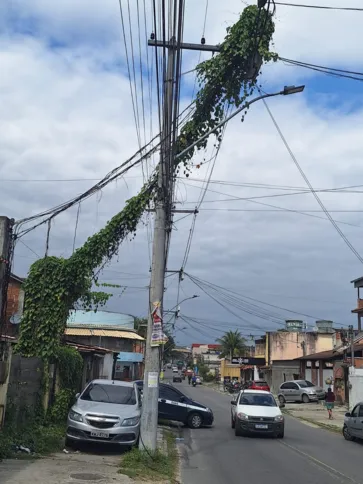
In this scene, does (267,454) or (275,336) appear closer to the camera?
(267,454)

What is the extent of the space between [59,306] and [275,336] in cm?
5928

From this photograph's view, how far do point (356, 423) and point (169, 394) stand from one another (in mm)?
6983

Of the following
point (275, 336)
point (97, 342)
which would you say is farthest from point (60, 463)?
point (275, 336)

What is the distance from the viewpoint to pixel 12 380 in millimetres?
13984

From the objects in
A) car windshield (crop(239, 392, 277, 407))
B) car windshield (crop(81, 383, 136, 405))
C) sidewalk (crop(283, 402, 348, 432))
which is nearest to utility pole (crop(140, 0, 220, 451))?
car windshield (crop(81, 383, 136, 405))

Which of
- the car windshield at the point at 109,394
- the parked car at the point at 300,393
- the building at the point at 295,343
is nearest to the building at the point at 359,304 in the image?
the parked car at the point at 300,393

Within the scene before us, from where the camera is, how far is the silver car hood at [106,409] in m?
13.1

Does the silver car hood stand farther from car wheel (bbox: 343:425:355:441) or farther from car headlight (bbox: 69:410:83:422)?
car wheel (bbox: 343:425:355:441)

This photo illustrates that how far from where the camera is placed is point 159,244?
12.8 m

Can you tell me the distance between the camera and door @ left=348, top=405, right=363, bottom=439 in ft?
62.7

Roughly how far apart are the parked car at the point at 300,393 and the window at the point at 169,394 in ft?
79.0

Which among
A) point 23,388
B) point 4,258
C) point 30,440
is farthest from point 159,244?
point 23,388

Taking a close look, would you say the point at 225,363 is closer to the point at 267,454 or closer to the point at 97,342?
the point at 97,342

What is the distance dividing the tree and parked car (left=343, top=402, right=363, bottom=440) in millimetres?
71648
